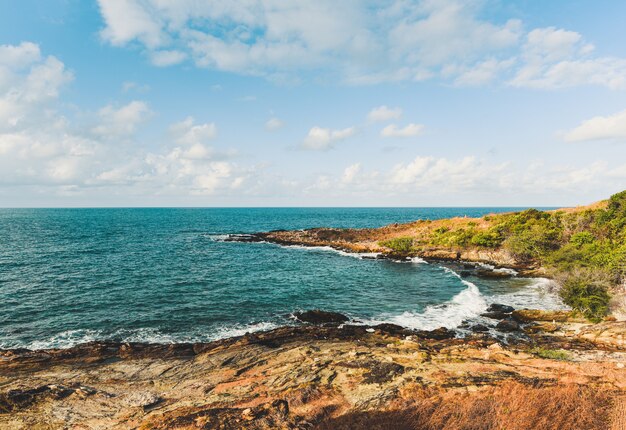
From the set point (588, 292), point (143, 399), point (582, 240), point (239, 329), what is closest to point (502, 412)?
point (143, 399)

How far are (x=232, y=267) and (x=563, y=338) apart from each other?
43019mm

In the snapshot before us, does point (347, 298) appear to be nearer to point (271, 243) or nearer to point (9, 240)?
point (271, 243)

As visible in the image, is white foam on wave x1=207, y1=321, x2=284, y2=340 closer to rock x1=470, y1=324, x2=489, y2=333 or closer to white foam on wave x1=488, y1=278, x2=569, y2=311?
rock x1=470, y1=324, x2=489, y2=333

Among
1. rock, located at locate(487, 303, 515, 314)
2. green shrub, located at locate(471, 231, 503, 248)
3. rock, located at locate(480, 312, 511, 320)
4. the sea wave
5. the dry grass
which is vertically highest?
green shrub, located at locate(471, 231, 503, 248)

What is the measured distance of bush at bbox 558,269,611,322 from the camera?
1091 inches

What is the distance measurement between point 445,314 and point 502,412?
20.3 meters

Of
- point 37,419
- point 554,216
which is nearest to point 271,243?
point 554,216

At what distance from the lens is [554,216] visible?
206 feet

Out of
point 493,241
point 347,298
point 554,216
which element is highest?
point 554,216

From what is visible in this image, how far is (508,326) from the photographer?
27.5m

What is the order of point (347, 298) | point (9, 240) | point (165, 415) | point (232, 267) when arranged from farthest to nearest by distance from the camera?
1. point (9, 240)
2. point (232, 267)
3. point (347, 298)
4. point (165, 415)

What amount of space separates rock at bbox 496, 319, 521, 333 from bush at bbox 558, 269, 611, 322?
580 centimetres

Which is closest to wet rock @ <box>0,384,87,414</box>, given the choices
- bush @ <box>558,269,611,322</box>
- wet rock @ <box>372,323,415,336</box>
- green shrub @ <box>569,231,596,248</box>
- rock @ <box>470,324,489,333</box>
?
wet rock @ <box>372,323,415,336</box>

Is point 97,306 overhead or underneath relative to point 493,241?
underneath
